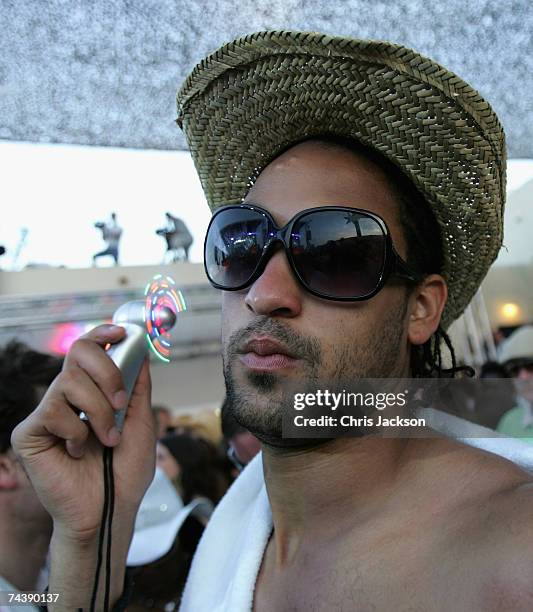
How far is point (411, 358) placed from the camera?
1.28 metres

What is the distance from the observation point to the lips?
101 cm

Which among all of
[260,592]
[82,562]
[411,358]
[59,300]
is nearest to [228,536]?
[260,592]

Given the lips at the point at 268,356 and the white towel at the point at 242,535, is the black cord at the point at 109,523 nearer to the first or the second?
the white towel at the point at 242,535

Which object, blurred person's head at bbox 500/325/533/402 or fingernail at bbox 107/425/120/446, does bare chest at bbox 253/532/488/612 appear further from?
blurred person's head at bbox 500/325/533/402

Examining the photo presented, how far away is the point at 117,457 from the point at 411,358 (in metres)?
0.71

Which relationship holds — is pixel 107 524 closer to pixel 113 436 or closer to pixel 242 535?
pixel 113 436

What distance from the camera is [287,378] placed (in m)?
1.00

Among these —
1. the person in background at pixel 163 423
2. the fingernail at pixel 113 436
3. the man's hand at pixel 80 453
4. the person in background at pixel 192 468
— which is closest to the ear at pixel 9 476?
the man's hand at pixel 80 453

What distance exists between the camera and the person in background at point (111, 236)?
12.0ft

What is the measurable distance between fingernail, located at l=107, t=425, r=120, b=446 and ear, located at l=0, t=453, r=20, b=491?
0.60 meters

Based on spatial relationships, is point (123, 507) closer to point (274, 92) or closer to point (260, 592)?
point (260, 592)

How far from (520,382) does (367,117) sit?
2470mm

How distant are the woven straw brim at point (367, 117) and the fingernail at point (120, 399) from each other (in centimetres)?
61

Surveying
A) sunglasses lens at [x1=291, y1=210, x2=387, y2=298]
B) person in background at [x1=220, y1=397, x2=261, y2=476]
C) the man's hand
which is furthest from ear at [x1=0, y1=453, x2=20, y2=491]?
sunglasses lens at [x1=291, y1=210, x2=387, y2=298]
